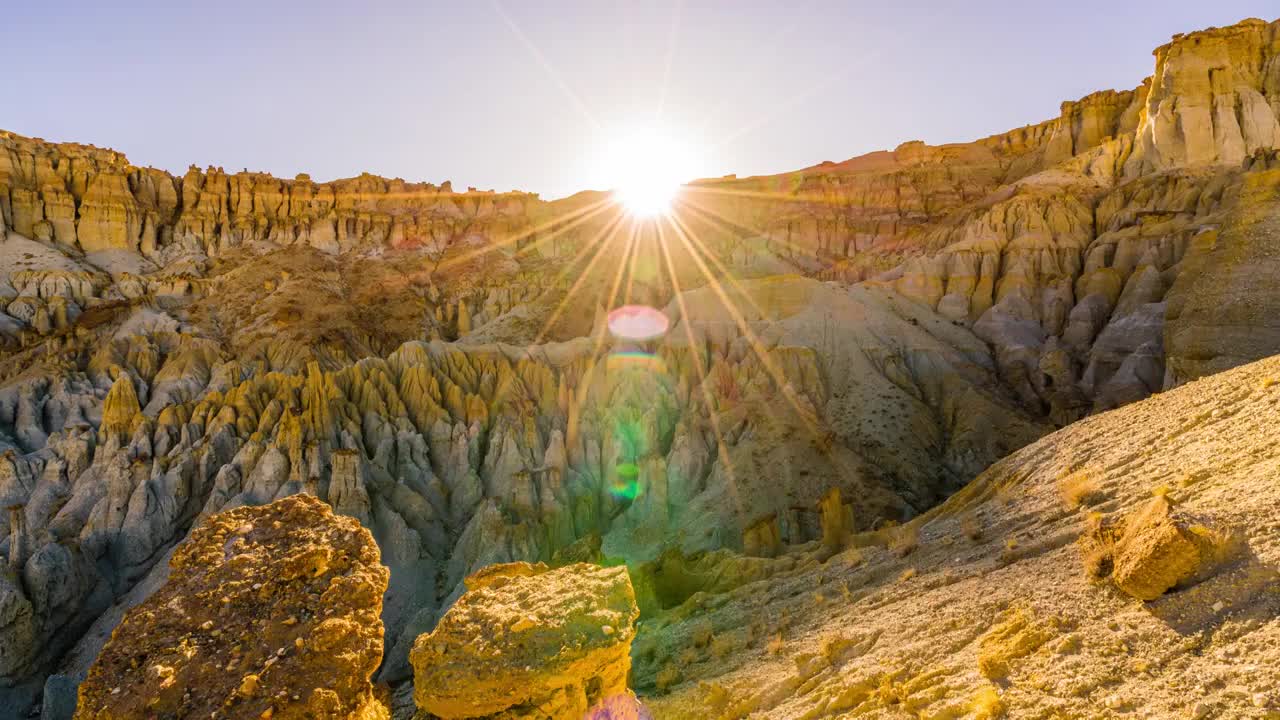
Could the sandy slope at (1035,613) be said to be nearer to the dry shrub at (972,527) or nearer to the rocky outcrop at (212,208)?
the dry shrub at (972,527)

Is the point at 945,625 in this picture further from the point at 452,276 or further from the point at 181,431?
the point at 452,276

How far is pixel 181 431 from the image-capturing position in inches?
1073

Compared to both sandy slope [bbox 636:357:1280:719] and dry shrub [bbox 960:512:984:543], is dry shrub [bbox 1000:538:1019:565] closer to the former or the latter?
sandy slope [bbox 636:357:1280:719]

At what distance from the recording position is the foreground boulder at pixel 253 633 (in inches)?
186

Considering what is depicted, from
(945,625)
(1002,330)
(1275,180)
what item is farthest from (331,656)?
(1002,330)

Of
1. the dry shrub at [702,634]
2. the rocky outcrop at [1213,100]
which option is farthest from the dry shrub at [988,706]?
the rocky outcrop at [1213,100]

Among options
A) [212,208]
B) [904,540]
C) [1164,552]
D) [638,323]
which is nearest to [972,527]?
[904,540]

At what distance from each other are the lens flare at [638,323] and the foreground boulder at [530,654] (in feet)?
93.6

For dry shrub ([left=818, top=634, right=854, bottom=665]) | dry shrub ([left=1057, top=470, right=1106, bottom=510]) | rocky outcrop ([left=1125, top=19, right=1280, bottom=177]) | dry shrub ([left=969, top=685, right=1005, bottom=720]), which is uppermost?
A: rocky outcrop ([left=1125, top=19, right=1280, bottom=177])

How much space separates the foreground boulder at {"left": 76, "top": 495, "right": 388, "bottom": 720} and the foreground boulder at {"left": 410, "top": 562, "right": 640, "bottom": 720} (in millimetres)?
671

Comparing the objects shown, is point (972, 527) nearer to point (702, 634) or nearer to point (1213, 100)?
point (702, 634)

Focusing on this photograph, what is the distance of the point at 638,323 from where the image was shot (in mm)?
41688

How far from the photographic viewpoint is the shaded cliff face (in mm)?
21875

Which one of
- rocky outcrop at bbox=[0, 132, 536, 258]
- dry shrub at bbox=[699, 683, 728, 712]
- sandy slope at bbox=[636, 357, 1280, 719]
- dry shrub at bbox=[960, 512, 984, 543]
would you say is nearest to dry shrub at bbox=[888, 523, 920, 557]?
sandy slope at bbox=[636, 357, 1280, 719]
